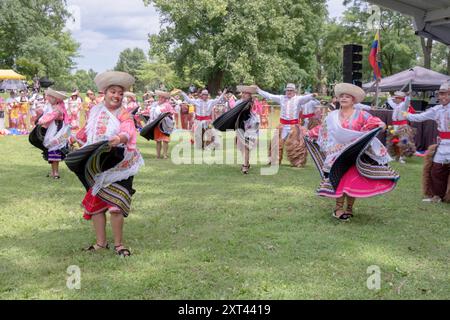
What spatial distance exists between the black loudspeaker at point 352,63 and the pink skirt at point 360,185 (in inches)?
294

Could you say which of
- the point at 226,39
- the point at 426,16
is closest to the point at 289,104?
the point at 426,16

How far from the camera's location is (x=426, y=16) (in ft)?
40.2

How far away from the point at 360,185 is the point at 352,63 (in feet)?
25.4

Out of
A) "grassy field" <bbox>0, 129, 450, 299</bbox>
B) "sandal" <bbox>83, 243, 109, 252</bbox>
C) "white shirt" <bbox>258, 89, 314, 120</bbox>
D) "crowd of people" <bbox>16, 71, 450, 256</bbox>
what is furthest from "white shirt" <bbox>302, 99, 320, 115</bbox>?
A: "sandal" <bbox>83, 243, 109, 252</bbox>

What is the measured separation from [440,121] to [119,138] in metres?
5.31

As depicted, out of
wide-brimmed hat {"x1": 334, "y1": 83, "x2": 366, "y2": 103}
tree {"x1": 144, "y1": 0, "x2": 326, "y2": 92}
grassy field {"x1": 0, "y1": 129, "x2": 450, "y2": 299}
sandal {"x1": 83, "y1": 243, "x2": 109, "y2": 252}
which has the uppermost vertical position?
tree {"x1": 144, "y1": 0, "x2": 326, "y2": 92}

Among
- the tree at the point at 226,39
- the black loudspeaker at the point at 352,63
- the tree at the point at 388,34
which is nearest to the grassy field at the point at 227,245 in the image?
the black loudspeaker at the point at 352,63

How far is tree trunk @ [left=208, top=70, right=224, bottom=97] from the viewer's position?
1534 inches

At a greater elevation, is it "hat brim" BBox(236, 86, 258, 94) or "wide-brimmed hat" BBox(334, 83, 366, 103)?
"hat brim" BBox(236, 86, 258, 94)

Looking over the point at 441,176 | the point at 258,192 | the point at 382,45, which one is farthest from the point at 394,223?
the point at 382,45

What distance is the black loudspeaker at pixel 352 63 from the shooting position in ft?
44.4

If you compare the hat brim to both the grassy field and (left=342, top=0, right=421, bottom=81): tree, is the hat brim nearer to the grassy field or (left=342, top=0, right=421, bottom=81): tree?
the grassy field

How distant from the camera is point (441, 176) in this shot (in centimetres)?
828

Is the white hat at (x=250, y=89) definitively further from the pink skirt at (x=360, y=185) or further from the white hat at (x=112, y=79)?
the white hat at (x=112, y=79)
